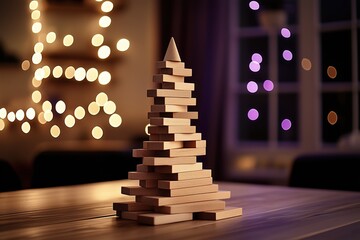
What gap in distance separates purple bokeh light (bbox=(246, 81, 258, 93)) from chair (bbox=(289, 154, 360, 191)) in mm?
2332

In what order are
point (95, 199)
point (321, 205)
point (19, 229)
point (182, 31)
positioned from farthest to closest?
point (182, 31)
point (95, 199)
point (321, 205)
point (19, 229)

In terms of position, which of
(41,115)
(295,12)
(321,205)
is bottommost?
(321,205)

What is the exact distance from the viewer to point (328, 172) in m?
2.13

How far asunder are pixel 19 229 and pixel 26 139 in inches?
135

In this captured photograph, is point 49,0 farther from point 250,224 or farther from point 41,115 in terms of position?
point 250,224

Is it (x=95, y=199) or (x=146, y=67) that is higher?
(x=146, y=67)

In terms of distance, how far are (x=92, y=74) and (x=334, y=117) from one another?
5.88ft

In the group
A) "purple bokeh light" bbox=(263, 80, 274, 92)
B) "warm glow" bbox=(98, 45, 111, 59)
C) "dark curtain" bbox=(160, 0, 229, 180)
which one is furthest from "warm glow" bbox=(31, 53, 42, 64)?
"purple bokeh light" bbox=(263, 80, 274, 92)

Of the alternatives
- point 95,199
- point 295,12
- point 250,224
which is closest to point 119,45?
point 295,12

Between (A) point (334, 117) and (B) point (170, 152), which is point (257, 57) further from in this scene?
(B) point (170, 152)

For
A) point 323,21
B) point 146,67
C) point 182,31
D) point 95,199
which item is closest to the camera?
point 95,199

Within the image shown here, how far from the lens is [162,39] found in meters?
4.71

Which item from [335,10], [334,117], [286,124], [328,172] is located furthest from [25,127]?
[328,172]

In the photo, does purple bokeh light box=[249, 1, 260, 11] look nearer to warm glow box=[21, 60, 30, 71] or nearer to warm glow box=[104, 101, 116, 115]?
warm glow box=[104, 101, 116, 115]
